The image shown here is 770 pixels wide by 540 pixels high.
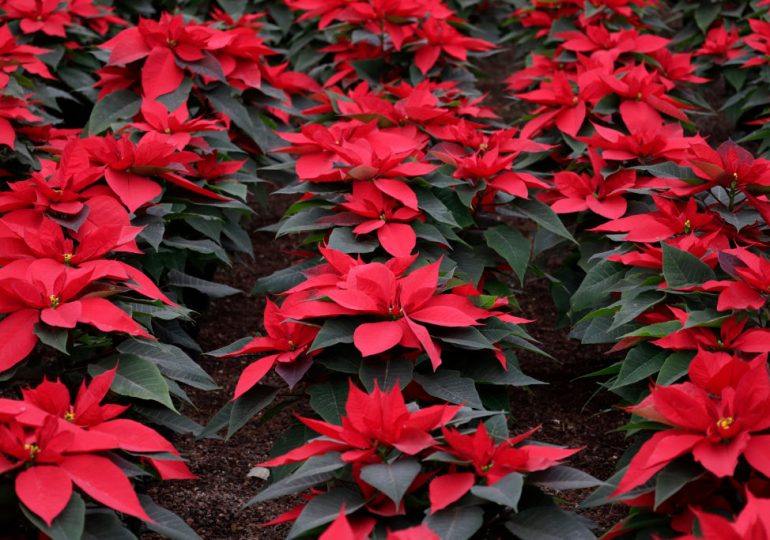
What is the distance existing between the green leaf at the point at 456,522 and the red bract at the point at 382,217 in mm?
755

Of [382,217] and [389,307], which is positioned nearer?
[389,307]

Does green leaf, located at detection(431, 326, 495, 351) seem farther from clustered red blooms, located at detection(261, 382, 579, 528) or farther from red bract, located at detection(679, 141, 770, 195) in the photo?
red bract, located at detection(679, 141, 770, 195)

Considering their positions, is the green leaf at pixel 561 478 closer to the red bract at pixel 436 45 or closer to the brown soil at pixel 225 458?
the brown soil at pixel 225 458

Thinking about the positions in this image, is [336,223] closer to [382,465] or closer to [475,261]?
[475,261]

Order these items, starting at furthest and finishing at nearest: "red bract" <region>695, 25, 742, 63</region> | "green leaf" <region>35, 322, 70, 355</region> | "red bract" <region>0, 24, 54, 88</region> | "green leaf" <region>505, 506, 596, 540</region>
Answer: "red bract" <region>695, 25, 742, 63</region>, "red bract" <region>0, 24, 54, 88</region>, "green leaf" <region>35, 322, 70, 355</region>, "green leaf" <region>505, 506, 596, 540</region>

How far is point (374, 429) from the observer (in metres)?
1.46

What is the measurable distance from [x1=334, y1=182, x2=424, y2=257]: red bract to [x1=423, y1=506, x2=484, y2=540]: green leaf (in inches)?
29.7

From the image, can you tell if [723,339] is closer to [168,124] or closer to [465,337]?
[465,337]

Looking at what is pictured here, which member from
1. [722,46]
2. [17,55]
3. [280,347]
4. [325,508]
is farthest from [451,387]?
[722,46]

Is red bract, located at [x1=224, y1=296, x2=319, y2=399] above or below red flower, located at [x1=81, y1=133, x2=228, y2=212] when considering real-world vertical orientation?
below

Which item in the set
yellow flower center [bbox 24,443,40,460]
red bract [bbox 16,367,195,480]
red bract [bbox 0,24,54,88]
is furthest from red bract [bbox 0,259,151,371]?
red bract [bbox 0,24,54,88]

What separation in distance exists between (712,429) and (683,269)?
0.60m

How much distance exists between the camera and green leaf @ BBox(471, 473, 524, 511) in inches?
51.7

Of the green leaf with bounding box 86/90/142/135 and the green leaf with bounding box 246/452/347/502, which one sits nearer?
the green leaf with bounding box 246/452/347/502
